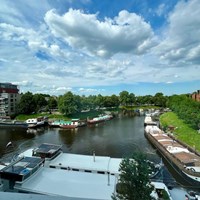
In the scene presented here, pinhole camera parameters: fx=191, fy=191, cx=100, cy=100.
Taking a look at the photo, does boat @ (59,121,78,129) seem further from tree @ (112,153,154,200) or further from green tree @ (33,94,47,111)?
tree @ (112,153,154,200)

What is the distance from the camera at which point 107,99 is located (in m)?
117

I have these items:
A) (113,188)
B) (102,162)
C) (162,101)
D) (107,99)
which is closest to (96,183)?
(113,188)

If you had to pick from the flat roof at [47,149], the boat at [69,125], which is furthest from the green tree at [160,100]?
the flat roof at [47,149]

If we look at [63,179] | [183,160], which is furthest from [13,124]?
[183,160]

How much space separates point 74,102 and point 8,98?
26.8 metres

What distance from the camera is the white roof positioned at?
14524 mm

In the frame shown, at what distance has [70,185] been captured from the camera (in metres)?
15.7

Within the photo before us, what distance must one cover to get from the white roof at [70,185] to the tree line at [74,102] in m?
53.8

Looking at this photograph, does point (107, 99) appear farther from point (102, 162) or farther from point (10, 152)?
point (102, 162)

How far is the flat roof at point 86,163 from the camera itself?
19.8 meters

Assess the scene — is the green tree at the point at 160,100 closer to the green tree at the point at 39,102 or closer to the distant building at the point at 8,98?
the green tree at the point at 39,102

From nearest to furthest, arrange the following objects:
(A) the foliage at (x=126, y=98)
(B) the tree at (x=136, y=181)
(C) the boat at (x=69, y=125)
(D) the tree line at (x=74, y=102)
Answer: (B) the tree at (x=136, y=181) → (C) the boat at (x=69, y=125) → (D) the tree line at (x=74, y=102) → (A) the foliage at (x=126, y=98)

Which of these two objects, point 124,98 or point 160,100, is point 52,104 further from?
point 160,100

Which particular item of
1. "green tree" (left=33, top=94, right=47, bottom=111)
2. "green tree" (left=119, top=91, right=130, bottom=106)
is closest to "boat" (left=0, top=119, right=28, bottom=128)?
"green tree" (left=33, top=94, right=47, bottom=111)
